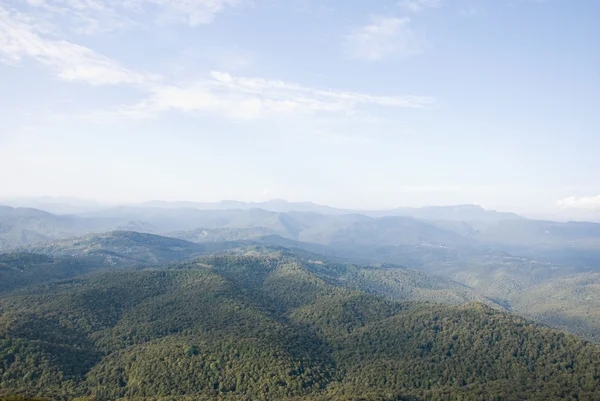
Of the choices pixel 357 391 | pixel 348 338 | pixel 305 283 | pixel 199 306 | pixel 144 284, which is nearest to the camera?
pixel 357 391

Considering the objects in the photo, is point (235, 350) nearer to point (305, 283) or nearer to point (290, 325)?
point (290, 325)

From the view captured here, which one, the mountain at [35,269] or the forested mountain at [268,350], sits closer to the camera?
the forested mountain at [268,350]

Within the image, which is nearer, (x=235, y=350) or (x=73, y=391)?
(x=73, y=391)

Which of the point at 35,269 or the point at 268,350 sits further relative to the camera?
the point at 35,269

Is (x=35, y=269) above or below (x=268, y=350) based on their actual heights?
above

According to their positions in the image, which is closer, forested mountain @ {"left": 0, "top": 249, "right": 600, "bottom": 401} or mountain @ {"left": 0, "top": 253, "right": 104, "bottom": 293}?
forested mountain @ {"left": 0, "top": 249, "right": 600, "bottom": 401}

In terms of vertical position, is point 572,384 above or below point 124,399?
above

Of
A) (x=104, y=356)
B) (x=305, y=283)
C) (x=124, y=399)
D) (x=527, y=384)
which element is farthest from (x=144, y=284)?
(x=527, y=384)

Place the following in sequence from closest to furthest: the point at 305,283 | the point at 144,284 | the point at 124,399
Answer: the point at 124,399
the point at 144,284
the point at 305,283
